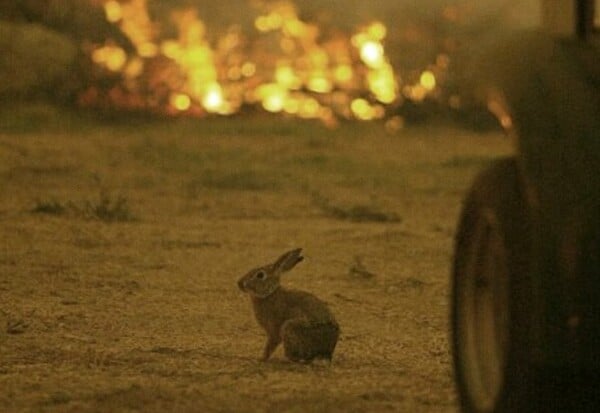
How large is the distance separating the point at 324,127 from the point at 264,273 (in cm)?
939

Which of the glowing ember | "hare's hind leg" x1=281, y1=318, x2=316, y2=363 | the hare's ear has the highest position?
the glowing ember

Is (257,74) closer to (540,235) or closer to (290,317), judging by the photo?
(290,317)

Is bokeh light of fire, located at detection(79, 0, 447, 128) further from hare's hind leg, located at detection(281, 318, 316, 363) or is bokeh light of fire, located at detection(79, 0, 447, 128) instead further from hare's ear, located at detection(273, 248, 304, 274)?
hare's hind leg, located at detection(281, 318, 316, 363)

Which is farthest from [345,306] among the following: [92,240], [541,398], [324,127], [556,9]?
[324,127]

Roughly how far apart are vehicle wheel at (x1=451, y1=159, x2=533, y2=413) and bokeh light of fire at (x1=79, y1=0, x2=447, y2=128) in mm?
11817

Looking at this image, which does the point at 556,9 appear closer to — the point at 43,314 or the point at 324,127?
the point at 43,314

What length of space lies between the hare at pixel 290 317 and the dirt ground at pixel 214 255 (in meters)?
0.07

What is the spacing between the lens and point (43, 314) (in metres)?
6.96

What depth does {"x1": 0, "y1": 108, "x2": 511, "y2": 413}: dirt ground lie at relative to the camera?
5.55 meters

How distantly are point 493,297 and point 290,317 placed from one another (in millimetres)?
1977

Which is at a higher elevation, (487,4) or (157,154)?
(487,4)

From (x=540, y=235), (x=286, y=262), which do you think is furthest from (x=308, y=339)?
(x=540, y=235)

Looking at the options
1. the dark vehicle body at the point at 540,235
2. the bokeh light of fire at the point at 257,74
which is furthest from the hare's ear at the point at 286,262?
the bokeh light of fire at the point at 257,74

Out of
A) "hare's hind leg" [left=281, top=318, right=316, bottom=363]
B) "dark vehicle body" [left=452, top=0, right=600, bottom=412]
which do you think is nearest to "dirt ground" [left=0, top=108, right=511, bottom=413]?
"hare's hind leg" [left=281, top=318, right=316, bottom=363]
